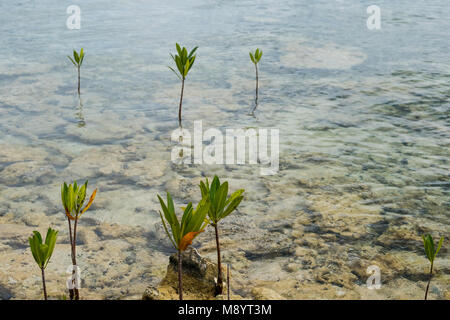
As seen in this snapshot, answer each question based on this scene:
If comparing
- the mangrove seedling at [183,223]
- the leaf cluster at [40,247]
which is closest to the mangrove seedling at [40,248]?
the leaf cluster at [40,247]

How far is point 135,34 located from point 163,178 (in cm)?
659

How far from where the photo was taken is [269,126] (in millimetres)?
5336

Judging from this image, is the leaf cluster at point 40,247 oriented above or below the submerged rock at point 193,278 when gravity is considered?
above

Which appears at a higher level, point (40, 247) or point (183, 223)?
point (183, 223)

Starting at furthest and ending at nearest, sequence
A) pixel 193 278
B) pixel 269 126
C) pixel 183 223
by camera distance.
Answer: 1. pixel 269 126
2. pixel 193 278
3. pixel 183 223

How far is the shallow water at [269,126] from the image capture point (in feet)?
9.70

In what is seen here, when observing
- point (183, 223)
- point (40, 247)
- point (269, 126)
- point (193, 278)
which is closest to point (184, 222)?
point (183, 223)

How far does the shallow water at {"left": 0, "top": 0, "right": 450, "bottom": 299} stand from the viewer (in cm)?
296

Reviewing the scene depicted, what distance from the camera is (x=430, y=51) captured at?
8.36 meters

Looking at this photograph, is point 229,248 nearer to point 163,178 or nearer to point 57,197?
point 163,178

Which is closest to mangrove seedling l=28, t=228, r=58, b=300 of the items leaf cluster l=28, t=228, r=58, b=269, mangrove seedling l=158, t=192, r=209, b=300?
leaf cluster l=28, t=228, r=58, b=269

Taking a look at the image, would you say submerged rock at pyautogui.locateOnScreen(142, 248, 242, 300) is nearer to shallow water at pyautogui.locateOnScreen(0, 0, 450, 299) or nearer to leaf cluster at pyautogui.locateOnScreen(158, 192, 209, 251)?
shallow water at pyautogui.locateOnScreen(0, 0, 450, 299)

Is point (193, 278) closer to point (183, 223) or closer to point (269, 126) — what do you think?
point (183, 223)

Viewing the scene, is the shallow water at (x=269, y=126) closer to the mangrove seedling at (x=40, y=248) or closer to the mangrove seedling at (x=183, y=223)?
the mangrove seedling at (x=40, y=248)
